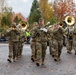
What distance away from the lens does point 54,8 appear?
Result: 79.2 metres

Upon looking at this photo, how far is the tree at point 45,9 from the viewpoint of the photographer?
75188mm

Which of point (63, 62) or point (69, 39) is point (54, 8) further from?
point (63, 62)

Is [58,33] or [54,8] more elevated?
[54,8]

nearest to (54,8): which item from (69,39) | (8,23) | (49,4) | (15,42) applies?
(49,4)

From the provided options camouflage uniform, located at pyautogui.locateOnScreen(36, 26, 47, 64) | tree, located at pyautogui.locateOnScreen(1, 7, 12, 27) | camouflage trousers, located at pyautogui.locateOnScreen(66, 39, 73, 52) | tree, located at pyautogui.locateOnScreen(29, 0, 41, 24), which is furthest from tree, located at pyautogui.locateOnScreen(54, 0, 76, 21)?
camouflage uniform, located at pyautogui.locateOnScreen(36, 26, 47, 64)

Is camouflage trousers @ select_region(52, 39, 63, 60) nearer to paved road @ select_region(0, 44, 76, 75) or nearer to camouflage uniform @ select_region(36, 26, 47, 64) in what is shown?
paved road @ select_region(0, 44, 76, 75)

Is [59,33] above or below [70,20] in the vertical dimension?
below

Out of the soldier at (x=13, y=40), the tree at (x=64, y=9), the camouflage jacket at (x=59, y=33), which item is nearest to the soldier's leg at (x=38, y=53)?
the soldier at (x=13, y=40)

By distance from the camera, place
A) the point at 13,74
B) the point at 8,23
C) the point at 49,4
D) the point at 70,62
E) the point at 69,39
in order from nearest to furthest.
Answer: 1. the point at 13,74
2. the point at 70,62
3. the point at 69,39
4. the point at 8,23
5. the point at 49,4

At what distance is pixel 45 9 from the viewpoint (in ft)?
248

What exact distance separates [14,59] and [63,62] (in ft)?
7.36

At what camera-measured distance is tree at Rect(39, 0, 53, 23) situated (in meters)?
75.2

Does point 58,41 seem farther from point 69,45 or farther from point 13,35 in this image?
point 69,45

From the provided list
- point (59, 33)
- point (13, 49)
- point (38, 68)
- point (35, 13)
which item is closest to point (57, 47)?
point (59, 33)
